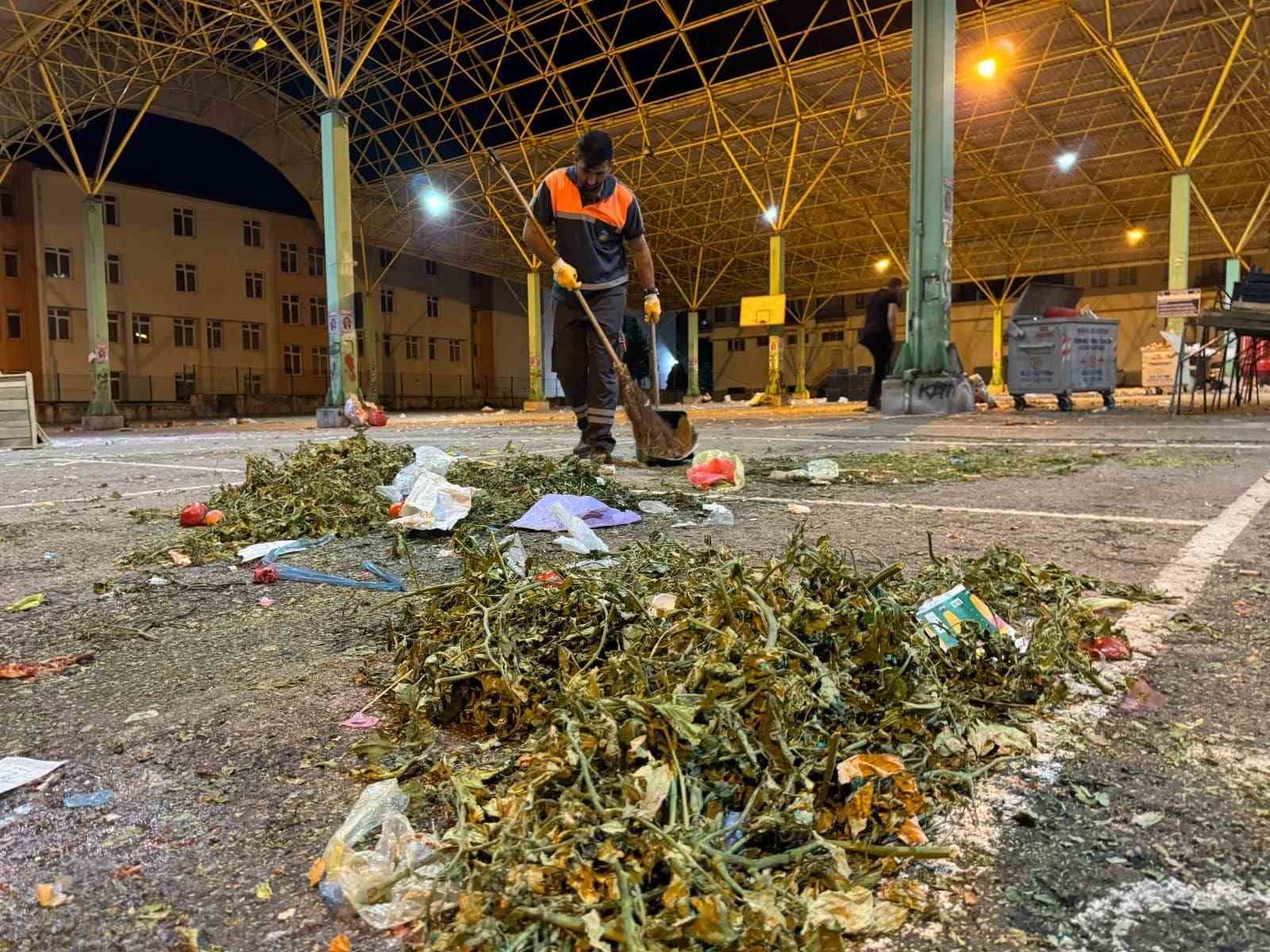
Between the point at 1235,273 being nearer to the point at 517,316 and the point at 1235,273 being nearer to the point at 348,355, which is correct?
the point at 348,355

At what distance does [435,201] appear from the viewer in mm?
26875

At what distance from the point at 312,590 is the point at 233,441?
893cm

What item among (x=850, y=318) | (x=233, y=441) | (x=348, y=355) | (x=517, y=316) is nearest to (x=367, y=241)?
(x=517, y=316)

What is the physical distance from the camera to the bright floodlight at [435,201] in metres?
26.9

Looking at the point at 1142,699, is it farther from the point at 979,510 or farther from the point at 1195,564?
the point at 979,510

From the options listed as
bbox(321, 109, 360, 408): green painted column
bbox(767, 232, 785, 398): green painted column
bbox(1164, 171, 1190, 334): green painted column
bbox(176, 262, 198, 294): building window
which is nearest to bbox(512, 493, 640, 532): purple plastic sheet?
bbox(321, 109, 360, 408): green painted column

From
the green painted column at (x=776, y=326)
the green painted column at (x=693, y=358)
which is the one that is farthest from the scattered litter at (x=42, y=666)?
the green painted column at (x=693, y=358)

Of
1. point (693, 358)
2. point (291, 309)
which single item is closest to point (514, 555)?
point (291, 309)

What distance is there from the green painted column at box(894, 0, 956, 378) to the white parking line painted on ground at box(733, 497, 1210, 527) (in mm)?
8233

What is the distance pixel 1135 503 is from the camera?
349 centimetres

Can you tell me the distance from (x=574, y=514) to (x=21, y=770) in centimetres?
213

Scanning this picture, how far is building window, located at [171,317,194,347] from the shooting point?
3027 cm

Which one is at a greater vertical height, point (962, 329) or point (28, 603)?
point (962, 329)

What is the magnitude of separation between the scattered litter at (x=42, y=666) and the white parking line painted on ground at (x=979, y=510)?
109 inches
